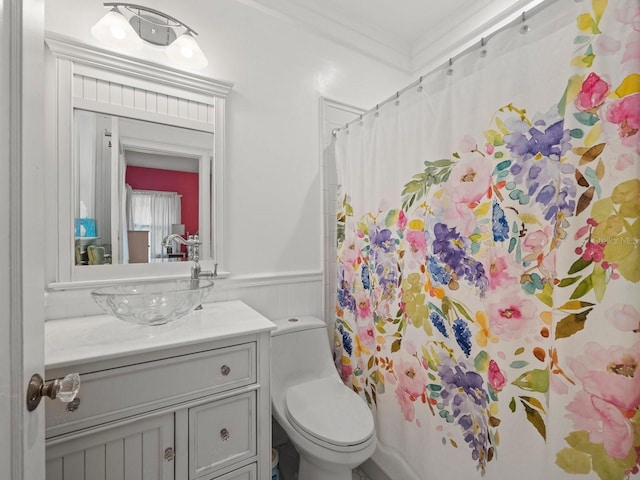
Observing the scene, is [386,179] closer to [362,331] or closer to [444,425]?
[362,331]

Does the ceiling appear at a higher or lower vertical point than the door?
higher

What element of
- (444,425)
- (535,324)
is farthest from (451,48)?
(444,425)

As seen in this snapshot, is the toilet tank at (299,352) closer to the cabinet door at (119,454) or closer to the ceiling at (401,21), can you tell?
the cabinet door at (119,454)

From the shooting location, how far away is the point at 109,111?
1354mm

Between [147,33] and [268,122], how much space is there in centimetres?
66

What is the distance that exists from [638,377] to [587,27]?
88cm

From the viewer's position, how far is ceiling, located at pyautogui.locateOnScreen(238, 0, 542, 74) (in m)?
1.81

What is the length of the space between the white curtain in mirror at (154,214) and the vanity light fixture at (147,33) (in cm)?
64

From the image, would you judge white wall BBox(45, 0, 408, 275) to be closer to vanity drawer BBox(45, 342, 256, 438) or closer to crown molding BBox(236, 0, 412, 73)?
crown molding BBox(236, 0, 412, 73)

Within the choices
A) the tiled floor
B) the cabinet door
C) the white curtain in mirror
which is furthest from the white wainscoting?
the tiled floor

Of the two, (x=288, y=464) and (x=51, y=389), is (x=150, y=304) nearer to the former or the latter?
(x=51, y=389)

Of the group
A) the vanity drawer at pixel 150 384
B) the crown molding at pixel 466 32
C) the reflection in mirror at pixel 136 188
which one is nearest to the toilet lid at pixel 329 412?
the vanity drawer at pixel 150 384

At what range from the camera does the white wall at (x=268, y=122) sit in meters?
1.62

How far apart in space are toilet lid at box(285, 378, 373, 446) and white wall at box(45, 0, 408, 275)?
65cm
